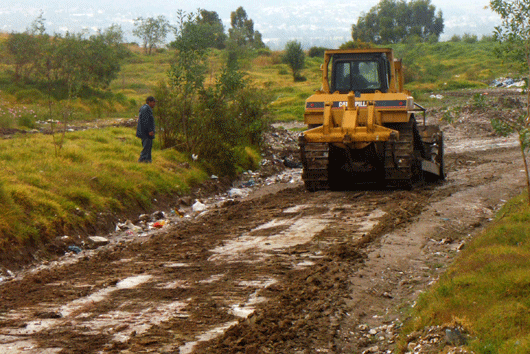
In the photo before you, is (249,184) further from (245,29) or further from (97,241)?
(245,29)

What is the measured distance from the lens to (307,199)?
12133 millimetres

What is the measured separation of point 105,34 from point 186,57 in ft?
117

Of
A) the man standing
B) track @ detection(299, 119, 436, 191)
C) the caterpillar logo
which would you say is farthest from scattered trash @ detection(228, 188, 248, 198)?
the caterpillar logo

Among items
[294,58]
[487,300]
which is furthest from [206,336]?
[294,58]

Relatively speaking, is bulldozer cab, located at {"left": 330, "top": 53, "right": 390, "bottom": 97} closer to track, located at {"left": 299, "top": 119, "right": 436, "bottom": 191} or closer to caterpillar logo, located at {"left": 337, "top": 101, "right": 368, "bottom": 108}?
caterpillar logo, located at {"left": 337, "top": 101, "right": 368, "bottom": 108}

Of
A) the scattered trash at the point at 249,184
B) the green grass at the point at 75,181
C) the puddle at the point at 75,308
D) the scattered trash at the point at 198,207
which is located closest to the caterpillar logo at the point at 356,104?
the scattered trash at the point at 198,207

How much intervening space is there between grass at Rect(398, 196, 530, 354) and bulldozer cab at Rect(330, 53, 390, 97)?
6701mm

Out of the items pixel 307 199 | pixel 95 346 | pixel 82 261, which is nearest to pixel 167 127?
pixel 307 199

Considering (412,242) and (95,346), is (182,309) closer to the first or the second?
(95,346)

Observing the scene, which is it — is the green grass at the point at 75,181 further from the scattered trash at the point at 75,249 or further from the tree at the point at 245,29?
the tree at the point at 245,29

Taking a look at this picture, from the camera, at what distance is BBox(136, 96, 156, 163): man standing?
13.6m

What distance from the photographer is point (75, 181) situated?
11.1m

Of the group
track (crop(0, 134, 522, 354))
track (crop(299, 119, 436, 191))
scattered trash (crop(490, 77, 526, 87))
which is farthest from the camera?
scattered trash (crop(490, 77, 526, 87))

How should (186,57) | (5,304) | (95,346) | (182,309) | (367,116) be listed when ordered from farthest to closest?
1. (186,57)
2. (367,116)
3. (5,304)
4. (182,309)
5. (95,346)
